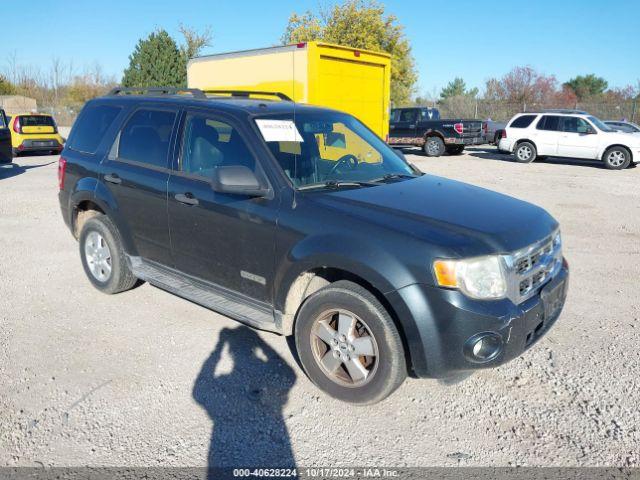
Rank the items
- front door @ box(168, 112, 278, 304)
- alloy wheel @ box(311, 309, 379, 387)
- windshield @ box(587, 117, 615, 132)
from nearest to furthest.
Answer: alloy wheel @ box(311, 309, 379, 387), front door @ box(168, 112, 278, 304), windshield @ box(587, 117, 615, 132)

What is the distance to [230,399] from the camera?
3.46 meters

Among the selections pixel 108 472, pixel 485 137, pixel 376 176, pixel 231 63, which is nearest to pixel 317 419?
pixel 108 472

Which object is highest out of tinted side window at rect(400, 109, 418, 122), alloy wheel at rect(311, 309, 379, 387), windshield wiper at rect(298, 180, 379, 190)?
tinted side window at rect(400, 109, 418, 122)

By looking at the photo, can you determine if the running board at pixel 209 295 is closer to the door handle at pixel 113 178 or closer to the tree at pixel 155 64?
the door handle at pixel 113 178

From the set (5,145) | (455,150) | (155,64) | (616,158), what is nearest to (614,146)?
(616,158)

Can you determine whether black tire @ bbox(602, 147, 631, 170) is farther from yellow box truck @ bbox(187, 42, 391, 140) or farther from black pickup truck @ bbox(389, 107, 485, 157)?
yellow box truck @ bbox(187, 42, 391, 140)

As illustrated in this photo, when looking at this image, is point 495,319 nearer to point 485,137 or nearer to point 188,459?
point 188,459

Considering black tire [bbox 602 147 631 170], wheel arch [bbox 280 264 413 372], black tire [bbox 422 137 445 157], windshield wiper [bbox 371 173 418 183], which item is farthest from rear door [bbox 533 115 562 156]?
wheel arch [bbox 280 264 413 372]

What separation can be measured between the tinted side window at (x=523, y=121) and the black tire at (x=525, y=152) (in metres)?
0.66

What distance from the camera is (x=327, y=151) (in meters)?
4.31

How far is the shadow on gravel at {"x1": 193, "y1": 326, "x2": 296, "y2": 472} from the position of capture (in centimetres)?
293

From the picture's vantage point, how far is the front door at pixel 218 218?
3.72 meters

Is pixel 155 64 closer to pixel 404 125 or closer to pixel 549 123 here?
pixel 404 125

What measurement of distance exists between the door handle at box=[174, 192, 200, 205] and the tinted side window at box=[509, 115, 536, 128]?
54.5 feet
